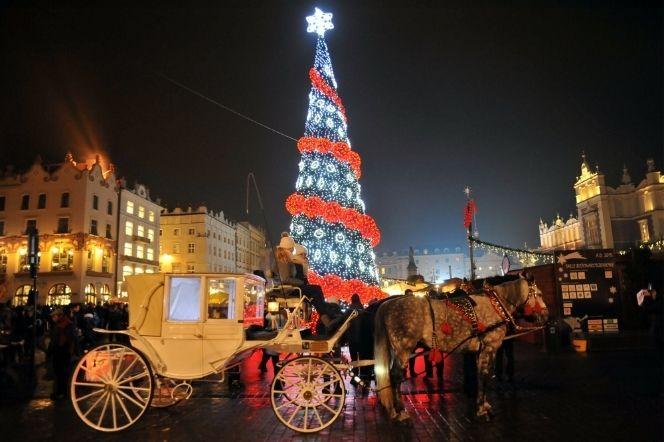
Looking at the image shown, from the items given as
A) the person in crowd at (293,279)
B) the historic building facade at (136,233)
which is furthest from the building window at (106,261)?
the person in crowd at (293,279)

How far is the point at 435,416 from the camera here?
7.00m

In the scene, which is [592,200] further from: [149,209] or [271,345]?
[271,345]

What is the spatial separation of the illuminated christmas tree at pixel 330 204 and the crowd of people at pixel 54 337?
401 inches

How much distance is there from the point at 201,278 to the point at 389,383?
10.6ft

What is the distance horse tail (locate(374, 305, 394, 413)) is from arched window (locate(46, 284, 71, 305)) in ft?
138

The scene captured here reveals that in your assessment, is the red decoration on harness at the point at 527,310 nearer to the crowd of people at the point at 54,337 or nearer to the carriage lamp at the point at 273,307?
the carriage lamp at the point at 273,307

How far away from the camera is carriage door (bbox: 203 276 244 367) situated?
21.9 feet

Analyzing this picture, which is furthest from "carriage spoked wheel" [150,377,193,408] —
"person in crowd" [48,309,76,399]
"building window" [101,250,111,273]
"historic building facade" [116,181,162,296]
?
"historic building facade" [116,181,162,296]

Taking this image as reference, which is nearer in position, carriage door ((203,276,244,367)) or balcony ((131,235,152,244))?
carriage door ((203,276,244,367))

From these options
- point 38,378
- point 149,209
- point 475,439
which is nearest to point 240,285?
point 475,439

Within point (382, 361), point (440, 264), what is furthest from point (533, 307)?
point (440, 264)

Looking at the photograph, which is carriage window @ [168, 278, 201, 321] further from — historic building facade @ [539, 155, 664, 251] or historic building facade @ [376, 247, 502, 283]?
historic building facade @ [376, 247, 502, 283]

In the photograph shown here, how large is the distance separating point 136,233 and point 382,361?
50.0 metres

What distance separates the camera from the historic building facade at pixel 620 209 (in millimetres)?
80875
